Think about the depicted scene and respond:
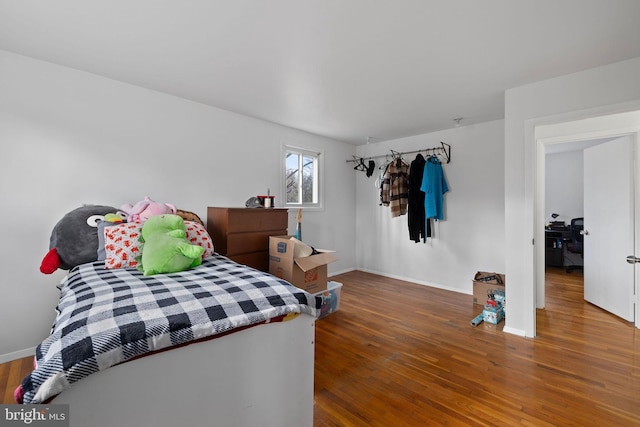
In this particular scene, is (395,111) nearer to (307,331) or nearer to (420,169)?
(420,169)

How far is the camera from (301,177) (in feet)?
14.3

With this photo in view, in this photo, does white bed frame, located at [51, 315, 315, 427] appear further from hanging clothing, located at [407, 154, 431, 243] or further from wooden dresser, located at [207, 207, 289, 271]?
hanging clothing, located at [407, 154, 431, 243]

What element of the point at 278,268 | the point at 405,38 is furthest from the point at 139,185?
the point at 405,38

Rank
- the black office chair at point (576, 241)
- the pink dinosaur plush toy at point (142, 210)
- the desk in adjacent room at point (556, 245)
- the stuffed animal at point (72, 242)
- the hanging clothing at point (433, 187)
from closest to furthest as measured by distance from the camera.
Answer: the stuffed animal at point (72, 242)
the pink dinosaur plush toy at point (142, 210)
the hanging clothing at point (433, 187)
the black office chair at point (576, 241)
the desk in adjacent room at point (556, 245)

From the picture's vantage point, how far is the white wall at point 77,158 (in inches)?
85.3

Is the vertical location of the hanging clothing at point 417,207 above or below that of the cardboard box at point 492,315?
above

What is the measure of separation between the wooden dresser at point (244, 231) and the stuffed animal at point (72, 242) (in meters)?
1.04

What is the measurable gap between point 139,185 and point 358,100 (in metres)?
2.40

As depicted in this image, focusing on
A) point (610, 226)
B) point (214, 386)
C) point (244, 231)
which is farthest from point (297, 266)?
point (610, 226)

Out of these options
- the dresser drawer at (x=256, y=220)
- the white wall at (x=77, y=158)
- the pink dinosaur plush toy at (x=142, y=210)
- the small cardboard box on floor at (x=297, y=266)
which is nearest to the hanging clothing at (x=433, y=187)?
the small cardboard box on floor at (x=297, y=266)

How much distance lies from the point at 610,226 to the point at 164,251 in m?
4.50

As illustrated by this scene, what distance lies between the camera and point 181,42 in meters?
1.97

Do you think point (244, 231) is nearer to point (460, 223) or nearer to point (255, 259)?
point (255, 259)

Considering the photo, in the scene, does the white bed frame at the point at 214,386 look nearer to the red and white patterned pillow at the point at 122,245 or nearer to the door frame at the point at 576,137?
the red and white patterned pillow at the point at 122,245
